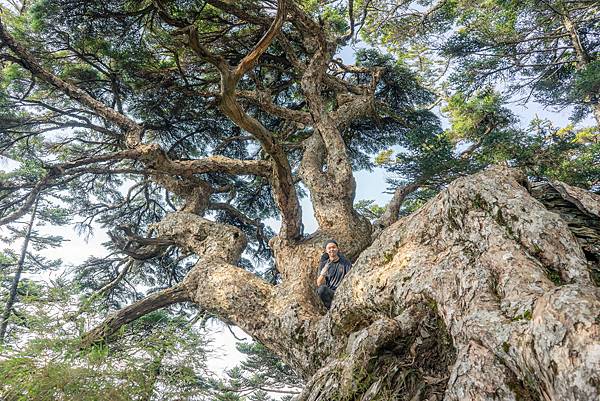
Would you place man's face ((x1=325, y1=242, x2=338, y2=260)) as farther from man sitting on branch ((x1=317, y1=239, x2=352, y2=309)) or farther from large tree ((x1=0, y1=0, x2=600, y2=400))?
large tree ((x1=0, y1=0, x2=600, y2=400))

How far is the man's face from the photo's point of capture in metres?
4.52

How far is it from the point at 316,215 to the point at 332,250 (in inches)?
44.8

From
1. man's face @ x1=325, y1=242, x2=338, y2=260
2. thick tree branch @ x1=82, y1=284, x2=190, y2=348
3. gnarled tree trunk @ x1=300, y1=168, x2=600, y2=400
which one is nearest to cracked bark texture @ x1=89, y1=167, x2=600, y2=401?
gnarled tree trunk @ x1=300, y1=168, x2=600, y2=400

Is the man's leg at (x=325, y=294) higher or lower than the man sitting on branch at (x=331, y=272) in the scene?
lower

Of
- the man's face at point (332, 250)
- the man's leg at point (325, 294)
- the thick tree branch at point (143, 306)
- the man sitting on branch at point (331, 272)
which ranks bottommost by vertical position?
the man's leg at point (325, 294)

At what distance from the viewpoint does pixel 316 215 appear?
5574 millimetres

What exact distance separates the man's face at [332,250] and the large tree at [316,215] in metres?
0.35

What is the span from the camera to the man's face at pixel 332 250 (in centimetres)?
452

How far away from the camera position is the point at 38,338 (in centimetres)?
259

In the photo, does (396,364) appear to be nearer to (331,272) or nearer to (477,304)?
(477,304)

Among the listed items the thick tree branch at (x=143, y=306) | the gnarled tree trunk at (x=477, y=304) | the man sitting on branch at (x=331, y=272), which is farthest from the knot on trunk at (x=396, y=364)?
the thick tree branch at (x=143, y=306)

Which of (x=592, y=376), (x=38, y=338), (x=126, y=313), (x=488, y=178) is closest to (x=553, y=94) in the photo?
(x=488, y=178)

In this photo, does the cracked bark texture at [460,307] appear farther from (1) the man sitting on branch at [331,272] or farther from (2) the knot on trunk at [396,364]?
(1) the man sitting on branch at [331,272]

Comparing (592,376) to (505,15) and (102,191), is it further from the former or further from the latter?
(102,191)
